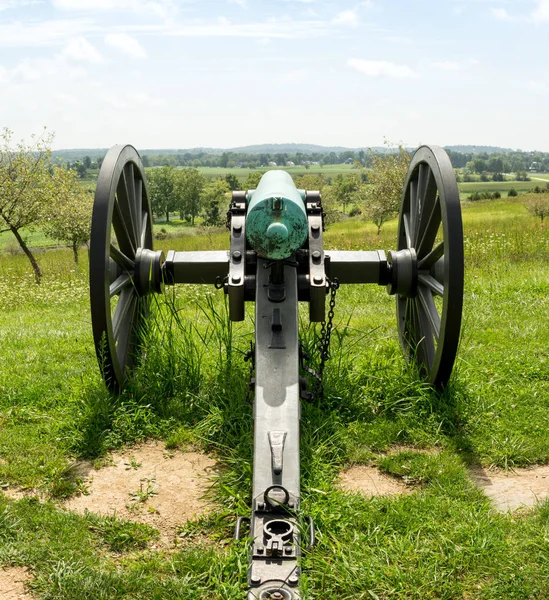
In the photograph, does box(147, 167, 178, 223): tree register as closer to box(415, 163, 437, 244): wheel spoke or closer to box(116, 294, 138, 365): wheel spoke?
box(116, 294, 138, 365): wheel spoke

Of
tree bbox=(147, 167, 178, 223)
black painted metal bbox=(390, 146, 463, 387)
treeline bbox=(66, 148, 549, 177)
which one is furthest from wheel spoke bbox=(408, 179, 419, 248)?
tree bbox=(147, 167, 178, 223)

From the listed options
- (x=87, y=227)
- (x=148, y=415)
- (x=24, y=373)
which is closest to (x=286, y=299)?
(x=148, y=415)

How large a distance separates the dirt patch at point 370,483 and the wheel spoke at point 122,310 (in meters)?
1.75

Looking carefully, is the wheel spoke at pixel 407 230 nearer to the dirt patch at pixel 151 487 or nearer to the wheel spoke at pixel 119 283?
the wheel spoke at pixel 119 283

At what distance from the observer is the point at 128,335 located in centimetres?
504

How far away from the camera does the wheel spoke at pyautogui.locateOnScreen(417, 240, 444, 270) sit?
4.57 metres

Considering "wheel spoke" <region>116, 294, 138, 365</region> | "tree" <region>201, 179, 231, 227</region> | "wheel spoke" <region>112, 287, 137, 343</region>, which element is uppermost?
"wheel spoke" <region>112, 287, 137, 343</region>

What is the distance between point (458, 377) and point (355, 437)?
48.3 inches

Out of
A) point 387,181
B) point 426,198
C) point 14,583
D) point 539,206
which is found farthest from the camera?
point 387,181

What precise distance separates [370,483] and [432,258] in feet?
5.86

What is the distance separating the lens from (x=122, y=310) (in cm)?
474

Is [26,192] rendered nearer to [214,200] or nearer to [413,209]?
[413,209]

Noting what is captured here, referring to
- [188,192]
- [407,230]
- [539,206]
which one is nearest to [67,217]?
[539,206]

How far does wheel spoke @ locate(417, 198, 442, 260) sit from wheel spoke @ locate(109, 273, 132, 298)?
7.20 ft
